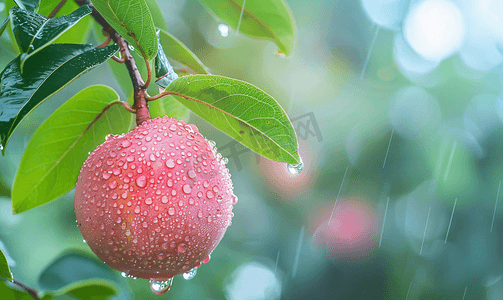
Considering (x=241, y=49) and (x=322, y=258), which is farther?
(x=322, y=258)

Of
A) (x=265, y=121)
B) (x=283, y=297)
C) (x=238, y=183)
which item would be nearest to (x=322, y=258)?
(x=283, y=297)

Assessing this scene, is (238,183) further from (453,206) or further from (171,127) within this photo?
(171,127)

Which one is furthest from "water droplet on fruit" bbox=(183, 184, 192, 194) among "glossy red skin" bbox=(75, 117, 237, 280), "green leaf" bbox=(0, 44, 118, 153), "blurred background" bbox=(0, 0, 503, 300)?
"blurred background" bbox=(0, 0, 503, 300)

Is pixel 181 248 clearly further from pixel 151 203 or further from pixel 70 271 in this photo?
pixel 70 271

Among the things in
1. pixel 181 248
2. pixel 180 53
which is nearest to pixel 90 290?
pixel 181 248

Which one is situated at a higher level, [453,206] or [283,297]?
[453,206]

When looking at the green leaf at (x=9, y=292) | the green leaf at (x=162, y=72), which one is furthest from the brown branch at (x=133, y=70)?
the green leaf at (x=9, y=292)

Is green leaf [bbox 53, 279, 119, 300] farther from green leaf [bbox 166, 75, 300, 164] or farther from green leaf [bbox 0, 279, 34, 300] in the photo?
green leaf [bbox 166, 75, 300, 164]
